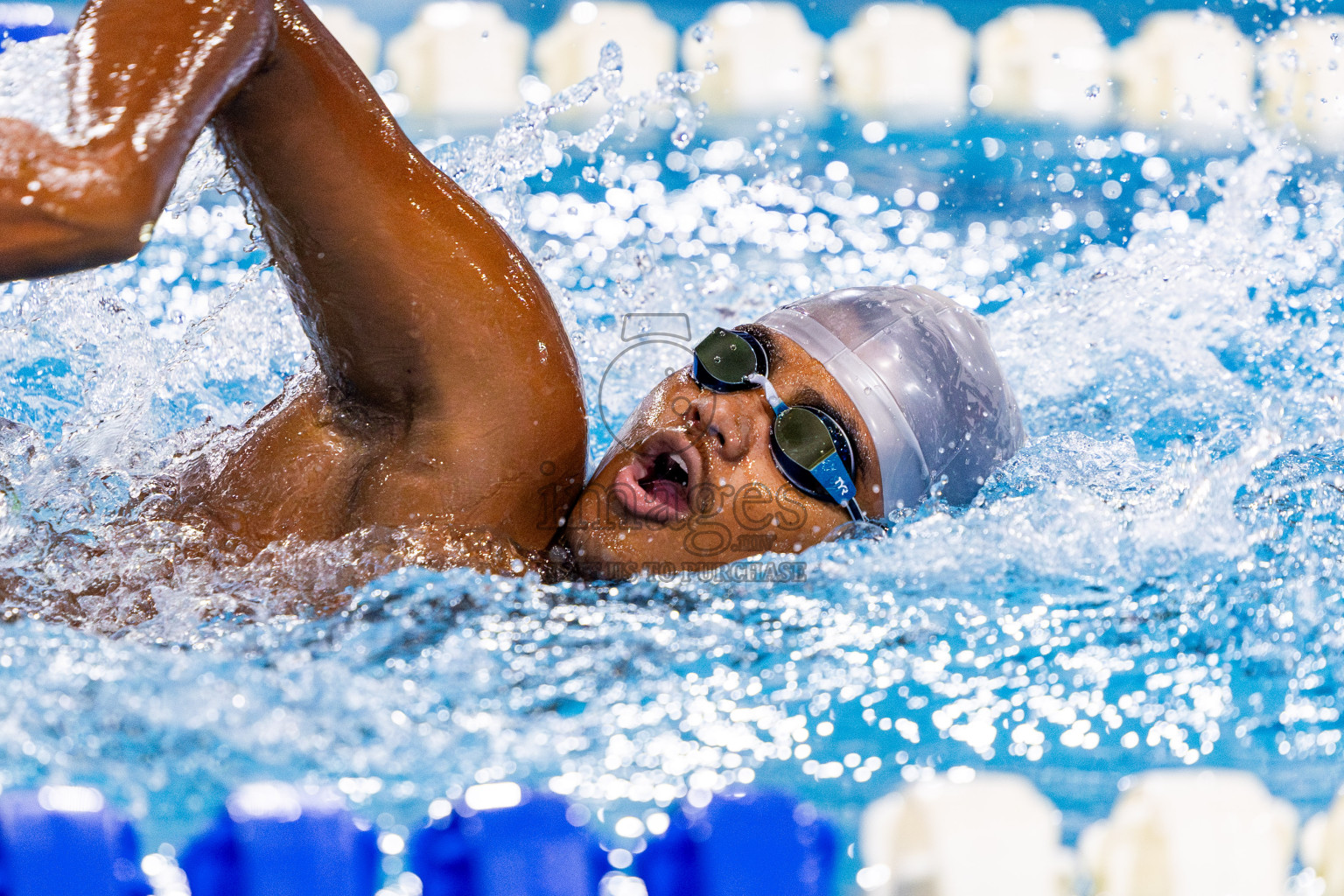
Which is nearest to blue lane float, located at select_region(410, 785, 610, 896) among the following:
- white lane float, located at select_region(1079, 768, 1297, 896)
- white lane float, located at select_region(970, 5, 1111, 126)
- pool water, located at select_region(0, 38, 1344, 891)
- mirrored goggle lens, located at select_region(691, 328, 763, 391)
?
pool water, located at select_region(0, 38, 1344, 891)

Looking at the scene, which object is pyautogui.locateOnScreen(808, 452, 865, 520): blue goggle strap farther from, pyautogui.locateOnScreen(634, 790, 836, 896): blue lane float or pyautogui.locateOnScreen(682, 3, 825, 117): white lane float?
pyautogui.locateOnScreen(682, 3, 825, 117): white lane float

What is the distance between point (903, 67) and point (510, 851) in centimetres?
461

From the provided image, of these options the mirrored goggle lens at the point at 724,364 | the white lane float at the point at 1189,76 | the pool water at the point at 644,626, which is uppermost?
the white lane float at the point at 1189,76

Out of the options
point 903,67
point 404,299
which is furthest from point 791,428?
point 903,67

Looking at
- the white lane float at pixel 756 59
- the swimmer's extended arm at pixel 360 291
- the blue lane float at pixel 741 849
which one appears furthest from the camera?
the white lane float at pixel 756 59

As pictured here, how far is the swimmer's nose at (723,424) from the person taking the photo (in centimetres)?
155

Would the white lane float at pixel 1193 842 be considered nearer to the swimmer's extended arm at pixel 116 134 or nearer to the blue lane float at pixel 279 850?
the blue lane float at pixel 279 850

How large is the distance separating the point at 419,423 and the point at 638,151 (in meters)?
3.40

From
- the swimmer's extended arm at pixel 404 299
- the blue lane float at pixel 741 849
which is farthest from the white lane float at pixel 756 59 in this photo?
the blue lane float at pixel 741 849

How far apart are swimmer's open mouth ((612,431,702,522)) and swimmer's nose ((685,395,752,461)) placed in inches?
1.3

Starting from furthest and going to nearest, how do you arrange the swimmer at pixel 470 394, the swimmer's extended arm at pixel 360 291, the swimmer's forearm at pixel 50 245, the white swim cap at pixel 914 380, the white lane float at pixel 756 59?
the white lane float at pixel 756 59 < the white swim cap at pixel 914 380 < the swimmer at pixel 470 394 < the swimmer's extended arm at pixel 360 291 < the swimmer's forearm at pixel 50 245

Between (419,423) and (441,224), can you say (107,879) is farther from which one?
(441,224)

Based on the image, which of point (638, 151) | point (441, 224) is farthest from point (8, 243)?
point (638, 151)

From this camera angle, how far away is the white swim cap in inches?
64.5
